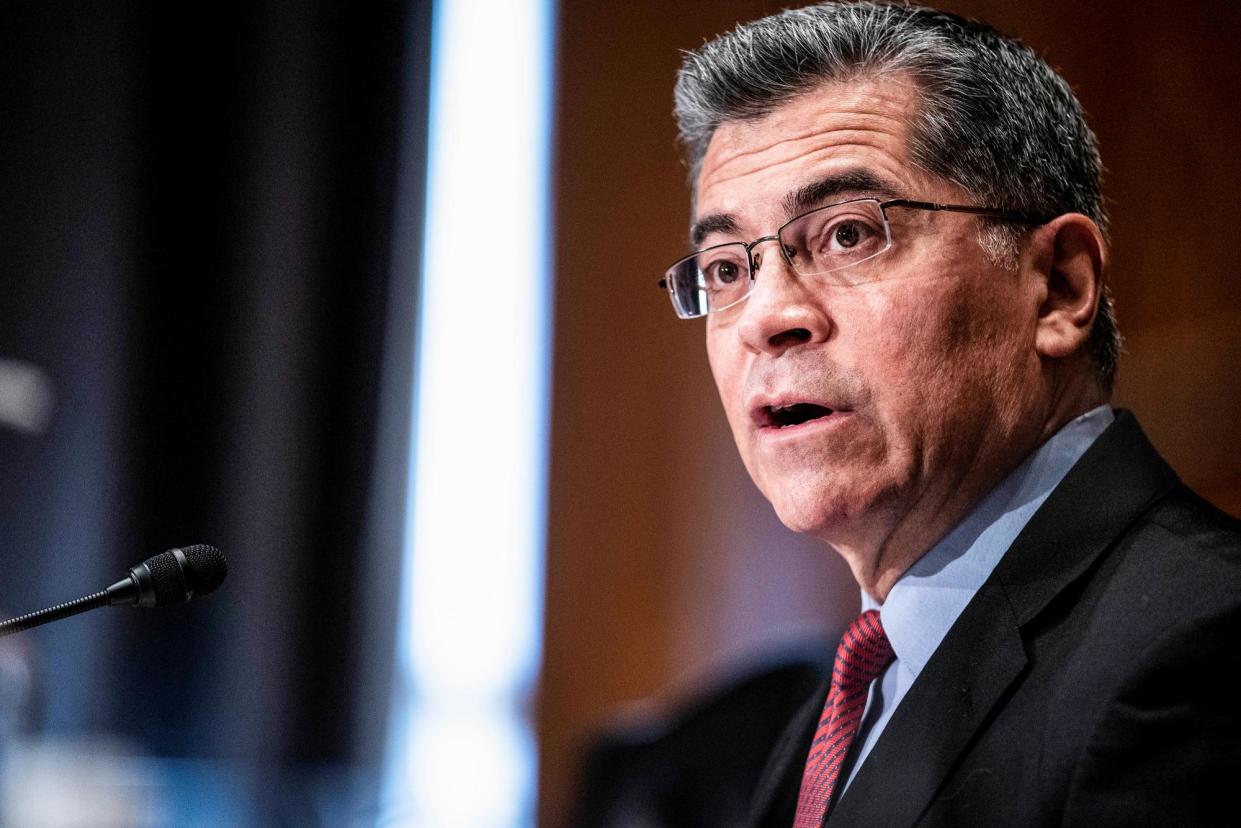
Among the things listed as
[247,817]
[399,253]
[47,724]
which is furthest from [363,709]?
[399,253]

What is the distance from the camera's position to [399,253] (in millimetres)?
3941

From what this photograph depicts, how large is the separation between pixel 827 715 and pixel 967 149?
73cm

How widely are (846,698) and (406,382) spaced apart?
2.78 metres

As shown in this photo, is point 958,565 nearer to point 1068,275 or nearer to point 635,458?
point 1068,275

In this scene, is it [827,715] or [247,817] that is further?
[247,817]

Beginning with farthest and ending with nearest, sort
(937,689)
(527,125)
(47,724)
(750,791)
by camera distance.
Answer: (527,125)
(47,724)
(750,791)
(937,689)

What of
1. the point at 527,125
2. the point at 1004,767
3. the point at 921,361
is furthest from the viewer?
the point at 527,125

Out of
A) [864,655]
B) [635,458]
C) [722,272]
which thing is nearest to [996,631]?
[864,655]

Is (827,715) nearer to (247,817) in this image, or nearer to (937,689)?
(937,689)

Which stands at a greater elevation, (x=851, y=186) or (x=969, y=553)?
(x=851, y=186)

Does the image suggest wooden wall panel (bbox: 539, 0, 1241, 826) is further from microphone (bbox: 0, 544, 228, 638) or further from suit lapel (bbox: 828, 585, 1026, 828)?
microphone (bbox: 0, 544, 228, 638)

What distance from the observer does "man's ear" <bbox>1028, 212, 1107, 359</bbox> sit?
1.38 metres

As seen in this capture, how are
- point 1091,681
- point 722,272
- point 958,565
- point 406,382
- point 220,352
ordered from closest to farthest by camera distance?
point 1091,681 < point 958,565 < point 722,272 < point 220,352 < point 406,382

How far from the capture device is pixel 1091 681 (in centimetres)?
102
